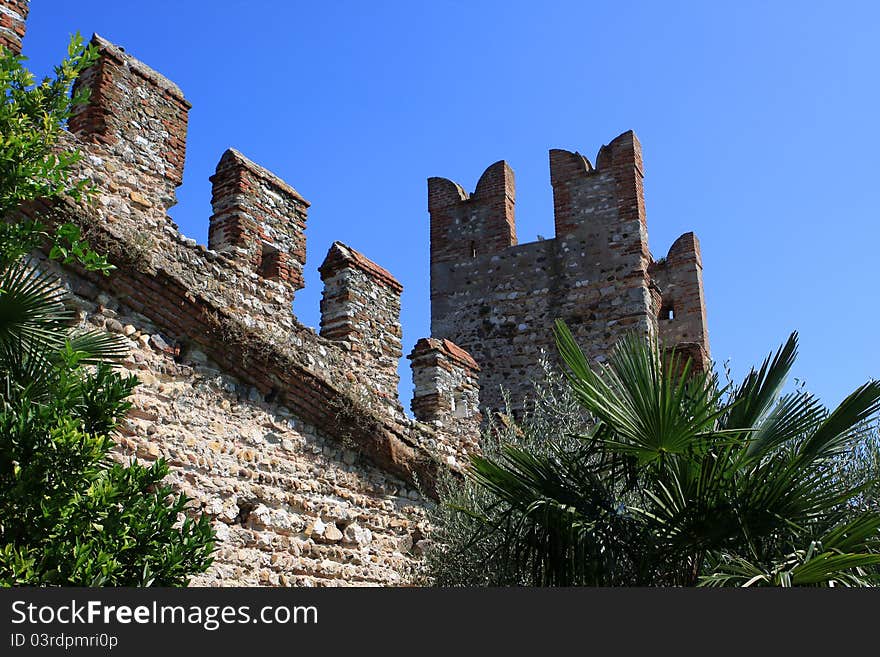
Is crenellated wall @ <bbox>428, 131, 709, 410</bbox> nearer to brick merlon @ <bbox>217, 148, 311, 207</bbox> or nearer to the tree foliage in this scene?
brick merlon @ <bbox>217, 148, 311, 207</bbox>

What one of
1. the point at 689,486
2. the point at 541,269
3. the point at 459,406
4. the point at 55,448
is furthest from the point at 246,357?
the point at 541,269

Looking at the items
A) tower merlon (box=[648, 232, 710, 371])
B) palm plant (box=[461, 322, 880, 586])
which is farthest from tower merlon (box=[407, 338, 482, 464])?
tower merlon (box=[648, 232, 710, 371])

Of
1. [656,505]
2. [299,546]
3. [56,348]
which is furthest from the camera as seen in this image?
[299,546]


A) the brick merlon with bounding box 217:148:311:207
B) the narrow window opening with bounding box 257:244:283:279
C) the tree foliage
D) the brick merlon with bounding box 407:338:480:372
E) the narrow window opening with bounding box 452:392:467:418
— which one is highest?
the brick merlon with bounding box 217:148:311:207

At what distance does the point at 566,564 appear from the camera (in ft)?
20.8

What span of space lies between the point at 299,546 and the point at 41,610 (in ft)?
13.4

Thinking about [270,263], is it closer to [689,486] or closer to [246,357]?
[246,357]

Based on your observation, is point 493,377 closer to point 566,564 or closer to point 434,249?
point 434,249

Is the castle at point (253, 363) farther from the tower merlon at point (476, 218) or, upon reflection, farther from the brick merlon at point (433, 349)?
the tower merlon at point (476, 218)

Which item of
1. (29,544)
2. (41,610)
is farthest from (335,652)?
(29,544)

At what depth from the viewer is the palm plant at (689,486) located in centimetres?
Result: 589

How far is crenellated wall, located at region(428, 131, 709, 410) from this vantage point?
12.4 m

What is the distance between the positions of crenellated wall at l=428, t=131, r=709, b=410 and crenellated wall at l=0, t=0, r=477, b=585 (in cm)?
354

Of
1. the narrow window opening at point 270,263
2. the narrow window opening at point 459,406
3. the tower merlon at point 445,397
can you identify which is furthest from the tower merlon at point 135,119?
the narrow window opening at point 459,406
